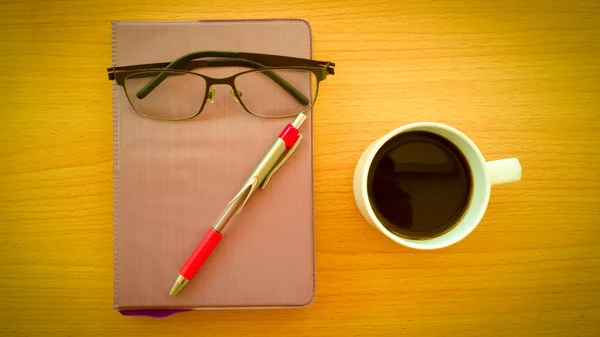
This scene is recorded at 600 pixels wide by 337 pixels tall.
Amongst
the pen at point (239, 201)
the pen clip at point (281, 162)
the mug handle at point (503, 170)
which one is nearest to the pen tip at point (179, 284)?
the pen at point (239, 201)

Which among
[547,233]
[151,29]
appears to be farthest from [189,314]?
[547,233]

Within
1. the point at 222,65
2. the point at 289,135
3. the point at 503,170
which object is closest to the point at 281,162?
the point at 289,135

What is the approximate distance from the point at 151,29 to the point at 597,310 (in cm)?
67

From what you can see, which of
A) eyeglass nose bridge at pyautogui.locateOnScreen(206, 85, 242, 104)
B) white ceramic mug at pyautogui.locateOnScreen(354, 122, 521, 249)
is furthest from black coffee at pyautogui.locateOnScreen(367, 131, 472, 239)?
eyeglass nose bridge at pyautogui.locateOnScreen(206, 85, 242, 104)

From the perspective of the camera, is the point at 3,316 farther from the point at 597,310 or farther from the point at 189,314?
the point at 597,310

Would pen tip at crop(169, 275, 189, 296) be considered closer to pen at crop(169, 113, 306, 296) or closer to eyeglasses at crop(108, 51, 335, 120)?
pen at crop(169, 113, 306, 296)

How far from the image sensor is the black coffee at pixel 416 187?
1.37 feet

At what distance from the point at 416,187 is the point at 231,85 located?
0.25 meters

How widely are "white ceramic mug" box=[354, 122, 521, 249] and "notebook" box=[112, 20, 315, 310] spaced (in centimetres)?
8

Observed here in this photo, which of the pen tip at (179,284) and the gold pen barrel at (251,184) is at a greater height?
the gold pen barrel at (251,184)

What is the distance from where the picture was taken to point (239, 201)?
1.32 ft

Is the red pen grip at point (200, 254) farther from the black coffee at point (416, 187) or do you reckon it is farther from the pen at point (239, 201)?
the black coffee at point (416, 187)

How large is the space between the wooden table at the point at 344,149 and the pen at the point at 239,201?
65mm

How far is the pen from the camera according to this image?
0.40 meters
